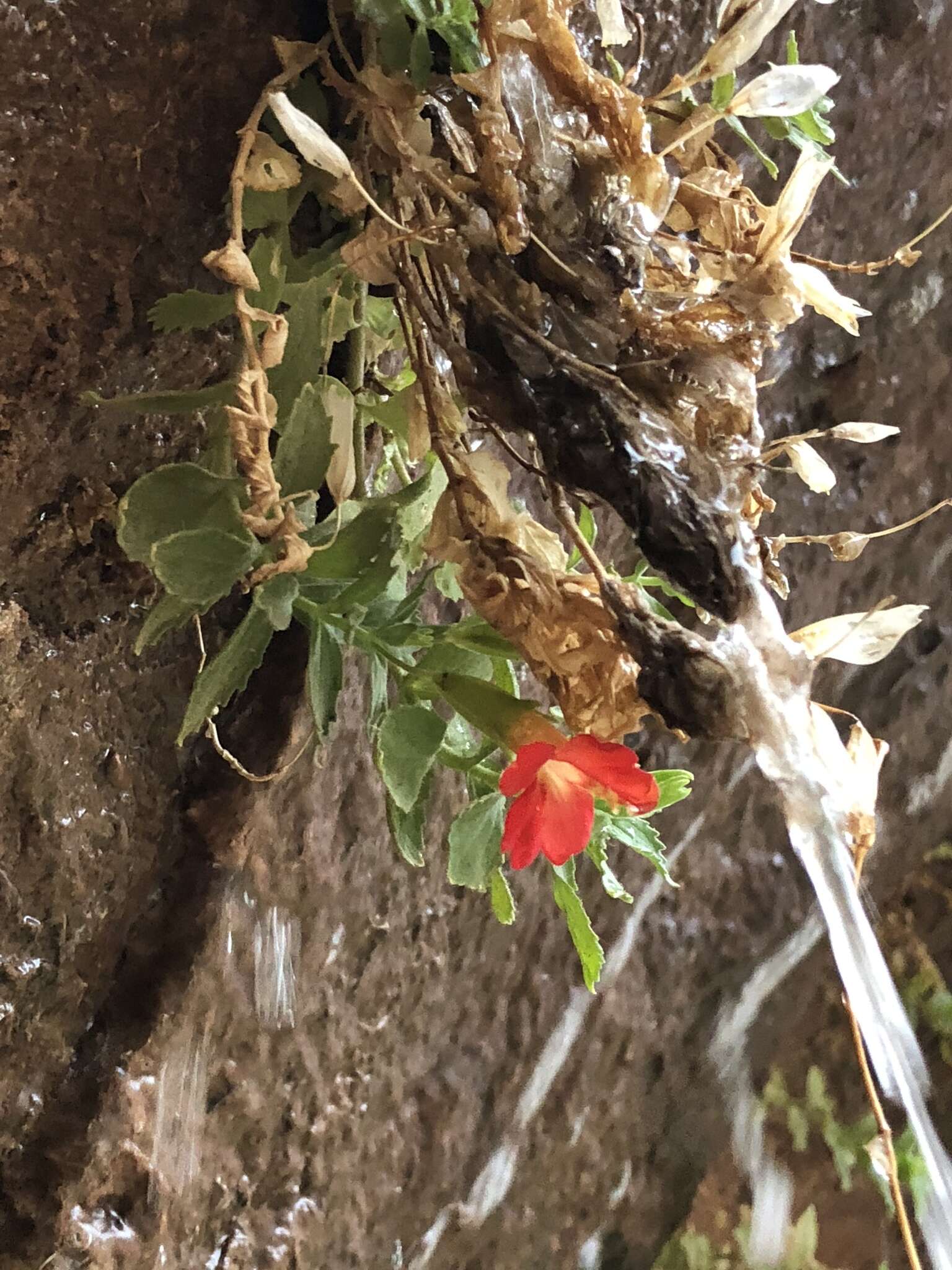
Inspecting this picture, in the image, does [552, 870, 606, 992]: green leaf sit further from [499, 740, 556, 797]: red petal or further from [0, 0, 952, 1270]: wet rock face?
[0, 0, 952, 1270]: wet rock face

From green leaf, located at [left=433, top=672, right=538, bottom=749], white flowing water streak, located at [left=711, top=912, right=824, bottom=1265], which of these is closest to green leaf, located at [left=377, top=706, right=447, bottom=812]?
green leaf, located at [left=433, top=672, right=538, bottom=749]

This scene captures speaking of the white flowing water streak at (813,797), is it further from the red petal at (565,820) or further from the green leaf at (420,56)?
the green leaf at (420,56)

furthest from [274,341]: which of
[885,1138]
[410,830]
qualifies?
[885,1138]

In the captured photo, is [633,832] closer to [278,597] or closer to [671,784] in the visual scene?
[671,784]

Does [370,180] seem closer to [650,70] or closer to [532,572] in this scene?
[532,572]

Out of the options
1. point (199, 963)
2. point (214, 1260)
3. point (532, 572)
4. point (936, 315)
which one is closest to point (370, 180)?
point (532, 572)
